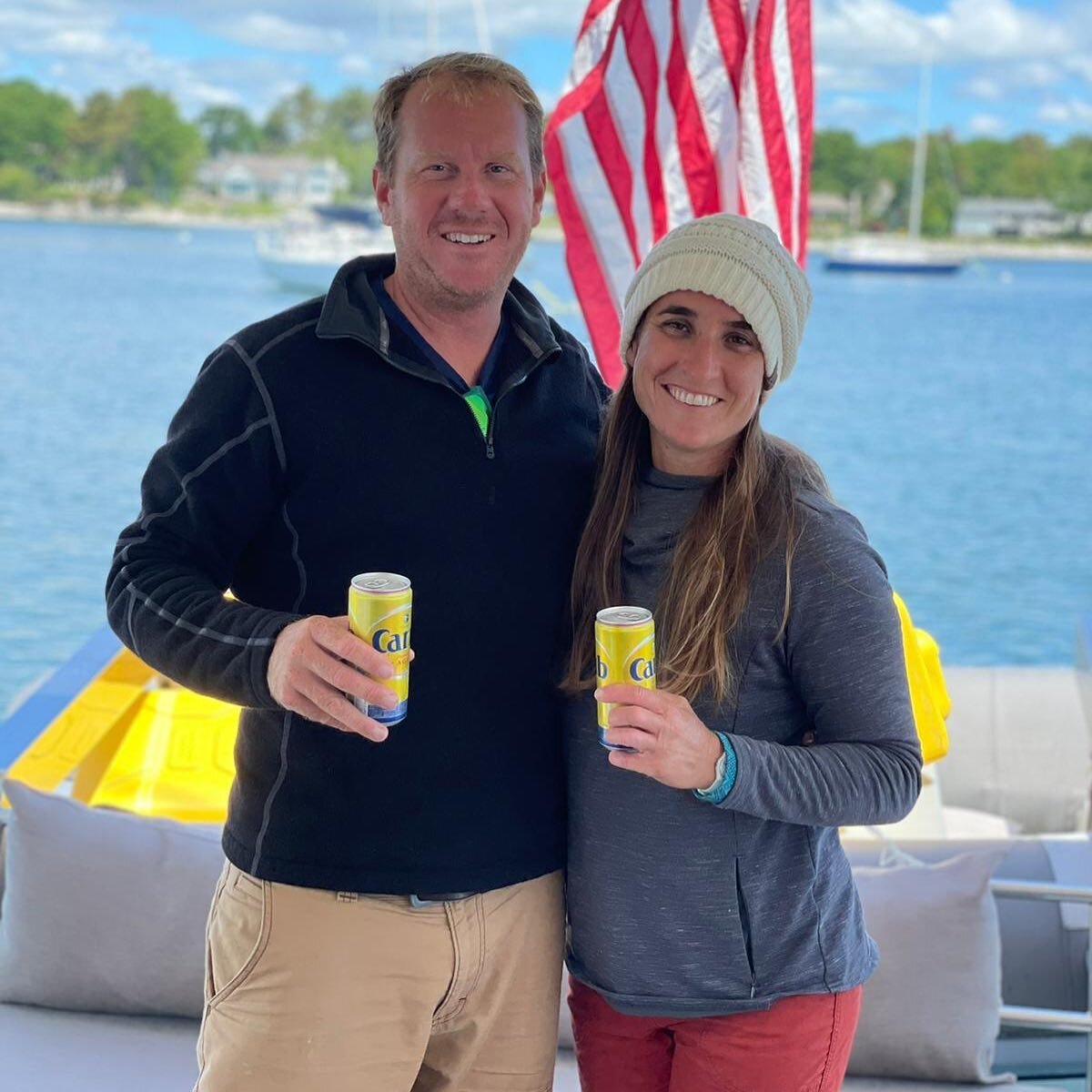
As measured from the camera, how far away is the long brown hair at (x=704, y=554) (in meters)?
1.57

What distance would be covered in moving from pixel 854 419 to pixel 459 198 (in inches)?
911

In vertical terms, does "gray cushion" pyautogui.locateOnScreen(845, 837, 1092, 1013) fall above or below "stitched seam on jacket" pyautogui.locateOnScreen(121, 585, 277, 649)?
below

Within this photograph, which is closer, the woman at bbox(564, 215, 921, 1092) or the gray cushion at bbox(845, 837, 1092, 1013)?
the woman at bbox(564, 215, 921, 1092)

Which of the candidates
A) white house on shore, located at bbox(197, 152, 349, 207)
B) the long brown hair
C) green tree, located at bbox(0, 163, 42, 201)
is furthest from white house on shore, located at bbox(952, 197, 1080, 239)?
the long brown hair

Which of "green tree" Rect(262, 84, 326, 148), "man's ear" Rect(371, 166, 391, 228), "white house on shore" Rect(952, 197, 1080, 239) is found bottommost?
"man's ear" Rect(371, 166, 391, 228)

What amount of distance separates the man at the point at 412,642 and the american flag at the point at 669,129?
1740 mm

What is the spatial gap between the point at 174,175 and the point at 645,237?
35.0 meters

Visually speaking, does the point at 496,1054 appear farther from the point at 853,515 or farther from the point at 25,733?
the point at 25,733

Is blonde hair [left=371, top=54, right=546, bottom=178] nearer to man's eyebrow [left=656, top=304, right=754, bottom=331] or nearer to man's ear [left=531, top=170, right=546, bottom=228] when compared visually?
man's ear [left=531, top=170, right=546, bottom=228]

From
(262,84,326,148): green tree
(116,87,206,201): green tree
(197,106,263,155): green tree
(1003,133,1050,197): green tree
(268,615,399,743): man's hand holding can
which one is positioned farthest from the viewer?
(1003,133,1050,197): green tree

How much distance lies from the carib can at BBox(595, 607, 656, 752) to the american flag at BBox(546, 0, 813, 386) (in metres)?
2.04

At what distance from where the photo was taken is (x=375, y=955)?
1.61m

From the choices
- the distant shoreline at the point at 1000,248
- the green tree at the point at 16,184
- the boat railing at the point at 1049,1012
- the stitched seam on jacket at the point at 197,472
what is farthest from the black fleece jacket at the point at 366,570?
the distant shoreline at the point at 1000,248

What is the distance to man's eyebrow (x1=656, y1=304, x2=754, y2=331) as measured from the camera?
1.66 meters
